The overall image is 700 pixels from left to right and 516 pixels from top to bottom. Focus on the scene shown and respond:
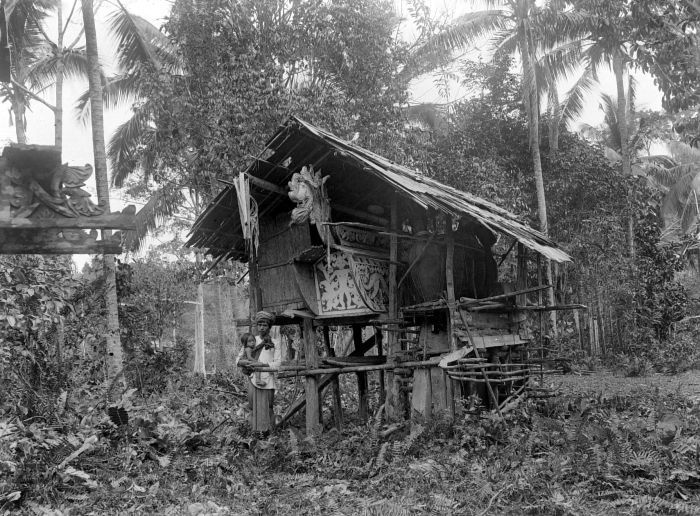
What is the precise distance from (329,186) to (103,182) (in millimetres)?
5315

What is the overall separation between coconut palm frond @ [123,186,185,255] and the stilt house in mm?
9119

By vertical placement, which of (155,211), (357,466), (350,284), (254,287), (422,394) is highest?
(155,211)

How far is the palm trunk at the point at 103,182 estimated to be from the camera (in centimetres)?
1285

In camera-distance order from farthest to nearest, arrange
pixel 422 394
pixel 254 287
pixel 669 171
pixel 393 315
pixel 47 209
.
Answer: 1. pixel 669 171
2. pixel 254 287
3. pixel 393 315
4. pixel 422 394
5. pixel 47 209

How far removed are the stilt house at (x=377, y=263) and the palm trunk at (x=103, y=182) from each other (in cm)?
292

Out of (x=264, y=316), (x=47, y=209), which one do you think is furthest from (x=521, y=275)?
(x=47, y=209)

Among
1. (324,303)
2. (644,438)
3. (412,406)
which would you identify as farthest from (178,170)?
(644,438)

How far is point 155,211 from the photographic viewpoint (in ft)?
70.3

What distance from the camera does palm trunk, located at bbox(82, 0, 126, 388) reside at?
506 inches

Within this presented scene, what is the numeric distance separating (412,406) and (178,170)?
431 inches

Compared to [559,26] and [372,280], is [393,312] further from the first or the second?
[559,26]

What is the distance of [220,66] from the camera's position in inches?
628

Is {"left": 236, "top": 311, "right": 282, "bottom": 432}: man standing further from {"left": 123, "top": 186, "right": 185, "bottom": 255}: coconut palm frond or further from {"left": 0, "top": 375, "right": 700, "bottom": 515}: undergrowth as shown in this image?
{"left": 123, "top": 186, "right": 185, "bottom": 255}: coconut palm frond

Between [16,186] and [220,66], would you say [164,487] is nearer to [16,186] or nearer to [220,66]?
[16,186]
